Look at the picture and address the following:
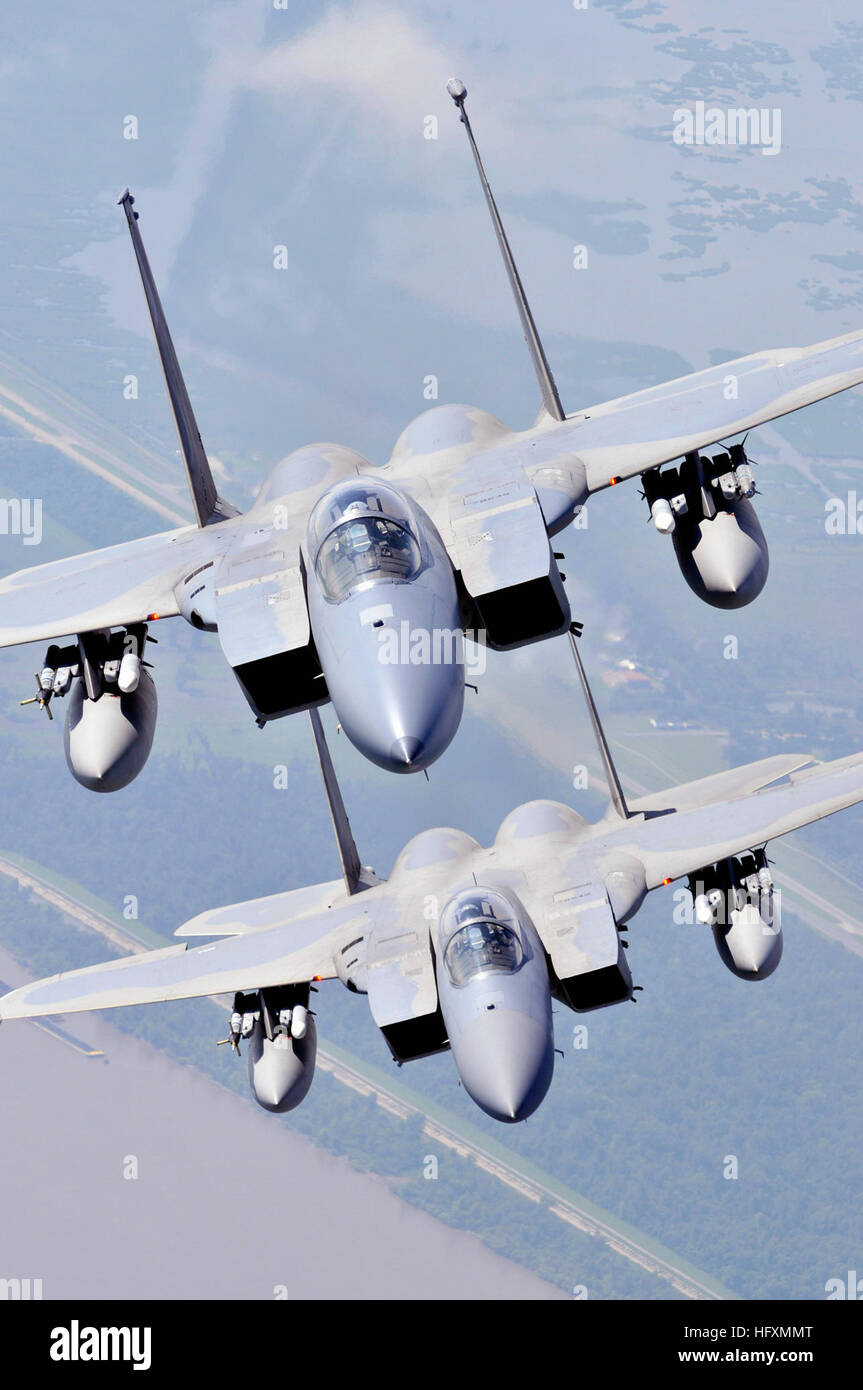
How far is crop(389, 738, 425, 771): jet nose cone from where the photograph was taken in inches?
718

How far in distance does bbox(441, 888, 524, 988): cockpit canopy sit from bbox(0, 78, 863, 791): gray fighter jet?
435 centimetres

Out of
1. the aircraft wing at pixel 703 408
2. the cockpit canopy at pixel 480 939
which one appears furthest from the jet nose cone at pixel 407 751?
the cockpit canopy at pixel 480 939

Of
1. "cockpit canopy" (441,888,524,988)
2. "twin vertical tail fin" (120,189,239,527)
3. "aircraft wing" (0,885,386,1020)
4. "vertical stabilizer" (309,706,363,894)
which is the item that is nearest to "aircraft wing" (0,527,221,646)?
"twin vertical tail fin" (120,189,239,527)

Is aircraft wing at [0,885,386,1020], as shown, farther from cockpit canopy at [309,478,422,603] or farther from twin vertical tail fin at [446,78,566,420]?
cockpit canopy at [309,478,422,603]

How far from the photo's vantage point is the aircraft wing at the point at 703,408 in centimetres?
2292

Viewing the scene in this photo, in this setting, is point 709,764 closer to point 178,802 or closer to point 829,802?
point 178,802

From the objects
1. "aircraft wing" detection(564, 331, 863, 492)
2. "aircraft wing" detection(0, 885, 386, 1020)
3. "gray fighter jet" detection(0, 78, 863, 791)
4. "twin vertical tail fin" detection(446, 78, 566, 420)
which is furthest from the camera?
"aircraft wing" detection(0, 885, 386, 1020)

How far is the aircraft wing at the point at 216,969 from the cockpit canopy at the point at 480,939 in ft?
8.04

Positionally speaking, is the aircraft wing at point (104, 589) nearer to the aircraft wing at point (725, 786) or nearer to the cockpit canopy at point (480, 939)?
the cockpit canopy at point (480, 939)

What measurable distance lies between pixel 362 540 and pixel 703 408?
Result: 6.39 m

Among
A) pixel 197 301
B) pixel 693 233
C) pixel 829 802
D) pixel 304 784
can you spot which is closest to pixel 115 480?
pixel 197 301

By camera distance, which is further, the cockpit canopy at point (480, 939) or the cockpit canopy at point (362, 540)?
the cockpit canopy at point (480, 939)

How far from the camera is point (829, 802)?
25938mm

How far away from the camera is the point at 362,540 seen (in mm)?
19484
